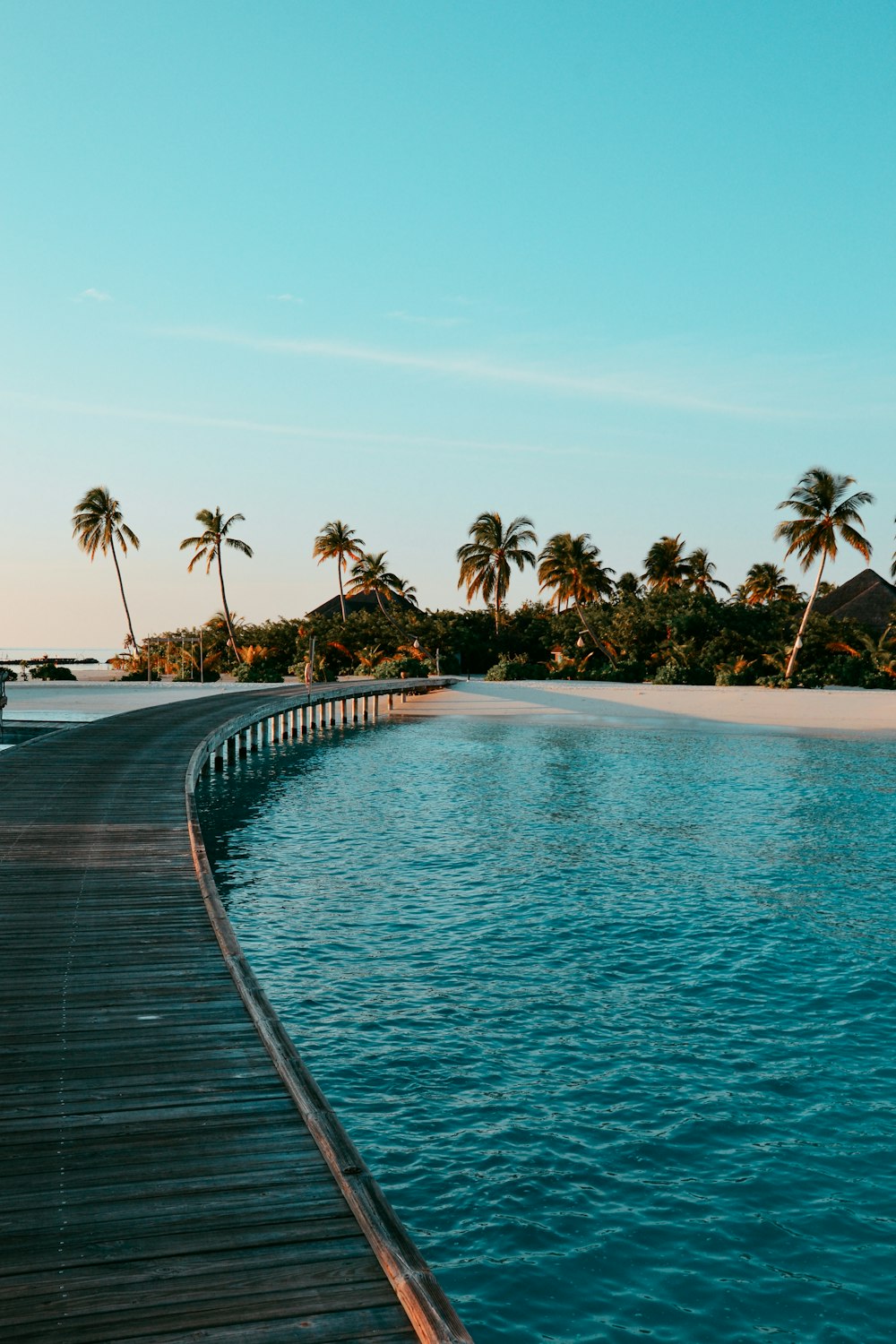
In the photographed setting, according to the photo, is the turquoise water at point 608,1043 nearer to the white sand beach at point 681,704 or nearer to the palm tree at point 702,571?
the white sand beach at point 681,704

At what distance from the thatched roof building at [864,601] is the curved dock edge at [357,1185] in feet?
189

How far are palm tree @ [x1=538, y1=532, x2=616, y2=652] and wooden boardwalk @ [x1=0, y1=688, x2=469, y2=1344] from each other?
54518 millimetres

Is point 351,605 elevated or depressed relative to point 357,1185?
elevated

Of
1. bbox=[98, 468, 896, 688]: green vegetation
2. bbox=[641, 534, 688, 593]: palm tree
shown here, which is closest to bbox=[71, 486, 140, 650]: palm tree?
bbox=[98, 468, 896, 688]: green vegetation

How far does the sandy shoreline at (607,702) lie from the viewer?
3847 cm

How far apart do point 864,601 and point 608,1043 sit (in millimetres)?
61109

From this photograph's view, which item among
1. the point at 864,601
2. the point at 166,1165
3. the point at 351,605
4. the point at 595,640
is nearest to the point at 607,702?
the point at 595,640

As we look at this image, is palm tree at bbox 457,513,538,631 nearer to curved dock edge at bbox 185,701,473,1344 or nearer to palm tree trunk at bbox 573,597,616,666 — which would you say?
palm tree trunk at bbox 573,597,616,666

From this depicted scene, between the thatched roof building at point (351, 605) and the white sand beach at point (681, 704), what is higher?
the thatched roof building at point (351, 605)

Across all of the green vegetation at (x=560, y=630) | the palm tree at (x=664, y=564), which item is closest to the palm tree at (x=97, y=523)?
the green vegetation at (x=560, y=630)

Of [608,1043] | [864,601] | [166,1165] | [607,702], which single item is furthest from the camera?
[864,601]

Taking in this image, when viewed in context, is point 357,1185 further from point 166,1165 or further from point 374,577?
point 374,577

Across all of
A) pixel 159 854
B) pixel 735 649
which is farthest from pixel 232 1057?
pixel 735 649

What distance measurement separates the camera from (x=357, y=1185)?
4.61 m
